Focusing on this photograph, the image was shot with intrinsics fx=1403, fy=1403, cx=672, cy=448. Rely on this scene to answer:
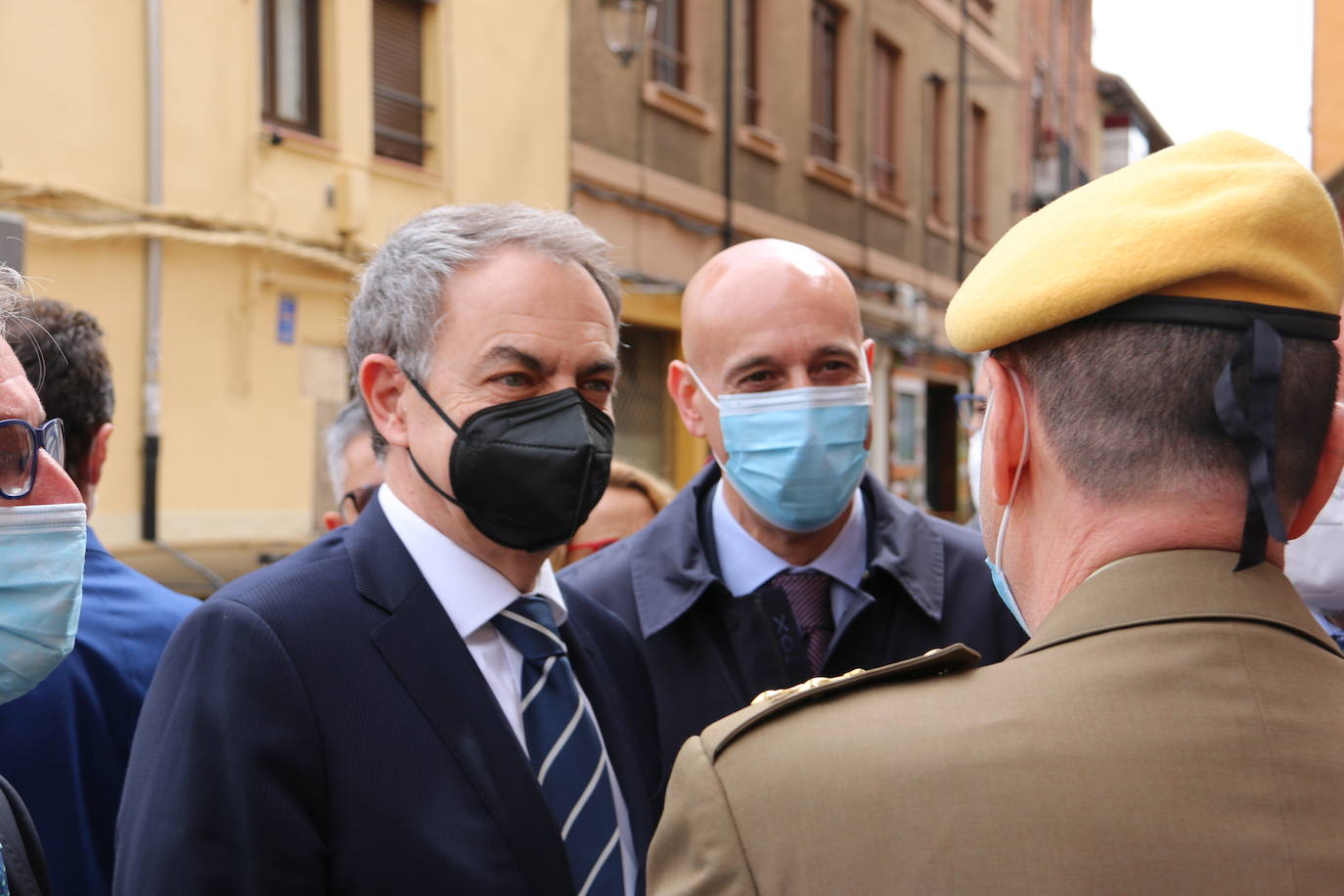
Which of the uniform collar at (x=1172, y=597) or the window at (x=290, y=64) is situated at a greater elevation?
the window at (x=290, y=64)

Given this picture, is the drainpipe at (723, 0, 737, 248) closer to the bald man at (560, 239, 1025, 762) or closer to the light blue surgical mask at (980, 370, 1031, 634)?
the bald man at (560, 239, 1025, 762)

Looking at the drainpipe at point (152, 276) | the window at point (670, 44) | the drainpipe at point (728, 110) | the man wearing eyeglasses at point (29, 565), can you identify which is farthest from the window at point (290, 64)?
the man wearing eyeglasses at point (29, 565)

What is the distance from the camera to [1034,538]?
1426 millimetres

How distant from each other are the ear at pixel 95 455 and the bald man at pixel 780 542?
106 centimetres

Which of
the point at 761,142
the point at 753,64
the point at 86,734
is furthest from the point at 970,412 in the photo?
the point at 753,64

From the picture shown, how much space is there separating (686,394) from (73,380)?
138 cm

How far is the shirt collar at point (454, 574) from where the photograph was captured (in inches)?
85.9

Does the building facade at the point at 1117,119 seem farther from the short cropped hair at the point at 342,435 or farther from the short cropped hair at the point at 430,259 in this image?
the short cropped hair at the point at 430,259

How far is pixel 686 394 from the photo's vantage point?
3438 mm

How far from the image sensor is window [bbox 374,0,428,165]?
1066 cm

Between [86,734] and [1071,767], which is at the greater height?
[1071,767]

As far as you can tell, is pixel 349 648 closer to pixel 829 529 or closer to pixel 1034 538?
pixel 1034 538

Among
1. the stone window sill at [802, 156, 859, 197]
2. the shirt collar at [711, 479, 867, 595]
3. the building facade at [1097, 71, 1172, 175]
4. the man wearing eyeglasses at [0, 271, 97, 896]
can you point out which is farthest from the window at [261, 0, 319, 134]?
the building facade at [1097, 71, 1172, 175]

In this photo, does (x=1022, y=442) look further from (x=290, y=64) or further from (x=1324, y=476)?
(x=290, y=64)
